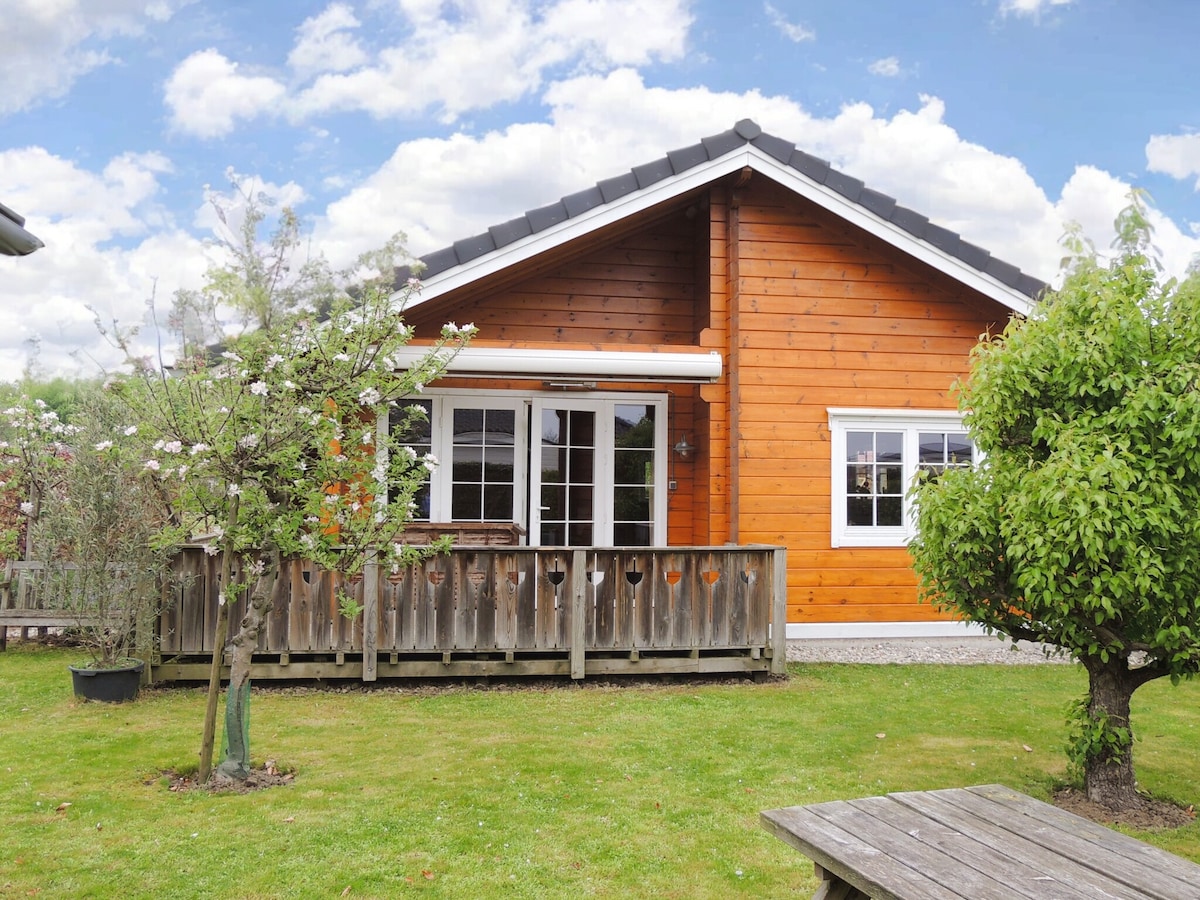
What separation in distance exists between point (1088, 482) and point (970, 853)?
224cm

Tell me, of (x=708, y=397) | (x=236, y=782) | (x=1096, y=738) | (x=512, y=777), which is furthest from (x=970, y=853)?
(x=708, y=397)

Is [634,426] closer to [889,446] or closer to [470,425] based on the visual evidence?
[470,425]

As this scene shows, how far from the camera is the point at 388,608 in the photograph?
282 inches

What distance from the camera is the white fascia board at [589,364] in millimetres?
8305

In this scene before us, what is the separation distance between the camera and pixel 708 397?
8.98 metres

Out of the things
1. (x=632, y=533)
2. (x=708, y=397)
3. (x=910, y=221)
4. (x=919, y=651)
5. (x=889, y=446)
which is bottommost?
(x=919, y=651)

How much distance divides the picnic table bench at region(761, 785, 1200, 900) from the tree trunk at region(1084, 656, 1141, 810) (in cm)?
191

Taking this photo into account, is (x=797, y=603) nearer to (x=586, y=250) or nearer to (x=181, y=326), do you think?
(x=586, y=250)

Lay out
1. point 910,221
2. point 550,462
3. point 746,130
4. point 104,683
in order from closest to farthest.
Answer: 1. point 104,683
2. point 746,130
3. point 910,221
4. point 550,462

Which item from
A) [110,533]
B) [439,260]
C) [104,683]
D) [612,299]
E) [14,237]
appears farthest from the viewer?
[612,299]

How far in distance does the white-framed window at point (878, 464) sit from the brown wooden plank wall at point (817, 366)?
4.3 inches

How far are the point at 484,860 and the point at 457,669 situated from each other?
3.46 meters

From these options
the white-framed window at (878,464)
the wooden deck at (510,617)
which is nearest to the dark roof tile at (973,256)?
the white-framed window at (878,464)

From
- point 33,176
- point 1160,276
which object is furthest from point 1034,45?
point 33,176
